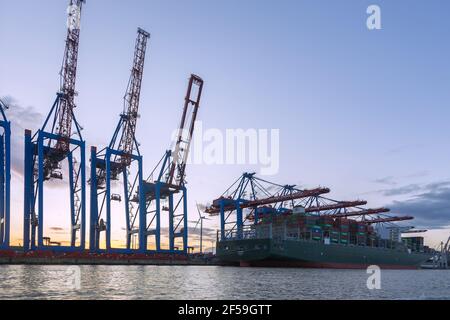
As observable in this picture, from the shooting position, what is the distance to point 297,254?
7994cm

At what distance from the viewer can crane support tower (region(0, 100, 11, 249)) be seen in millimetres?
76062

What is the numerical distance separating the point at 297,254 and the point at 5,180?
49.1 meters

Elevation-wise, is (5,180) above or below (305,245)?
above

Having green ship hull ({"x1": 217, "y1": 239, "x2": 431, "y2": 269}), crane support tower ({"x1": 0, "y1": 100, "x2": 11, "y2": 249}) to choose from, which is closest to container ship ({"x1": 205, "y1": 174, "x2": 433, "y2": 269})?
green ship hull ({"x1": 217, "y1": 239, "x2": 431, "y2": 269})

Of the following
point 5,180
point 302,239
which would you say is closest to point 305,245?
point 302,239

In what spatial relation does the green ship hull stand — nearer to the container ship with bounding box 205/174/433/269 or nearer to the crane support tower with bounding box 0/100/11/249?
the container ship with bounding box 205/174/433/269

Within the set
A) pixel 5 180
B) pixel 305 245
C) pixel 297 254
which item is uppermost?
pixel 5 180

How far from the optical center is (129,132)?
10369 cm

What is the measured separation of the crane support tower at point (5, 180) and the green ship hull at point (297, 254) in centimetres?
3809

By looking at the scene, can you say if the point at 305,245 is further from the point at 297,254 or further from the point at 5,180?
the point at 5,180

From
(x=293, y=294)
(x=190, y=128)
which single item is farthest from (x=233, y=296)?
(x=190, y=128)

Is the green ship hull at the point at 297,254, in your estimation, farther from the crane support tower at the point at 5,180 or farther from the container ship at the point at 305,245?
the crane support tower at the point at 5,180
